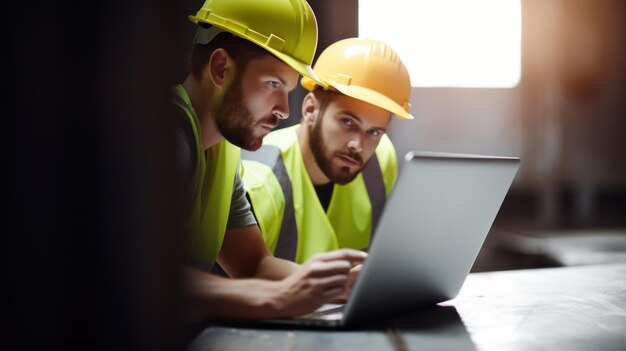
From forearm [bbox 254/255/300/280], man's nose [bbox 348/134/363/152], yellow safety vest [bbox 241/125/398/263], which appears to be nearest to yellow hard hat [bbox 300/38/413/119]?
man's nose [bbox 348/134/363/152]

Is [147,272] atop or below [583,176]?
atop

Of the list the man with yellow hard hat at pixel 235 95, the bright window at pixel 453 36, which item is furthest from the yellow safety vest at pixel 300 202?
the bright window at pixel 453 36

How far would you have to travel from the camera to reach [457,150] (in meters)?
5.86

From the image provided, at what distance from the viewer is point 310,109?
1651mm

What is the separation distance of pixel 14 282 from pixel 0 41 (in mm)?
200

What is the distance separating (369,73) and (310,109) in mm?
197

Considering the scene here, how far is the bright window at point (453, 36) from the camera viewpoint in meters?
4.27

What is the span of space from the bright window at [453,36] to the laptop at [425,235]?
302 cm

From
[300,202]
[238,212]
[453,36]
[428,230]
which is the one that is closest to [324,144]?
[300,202]

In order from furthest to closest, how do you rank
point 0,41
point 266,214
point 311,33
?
point 266,214, point 311,33, point 0,41

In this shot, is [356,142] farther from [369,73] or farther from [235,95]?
[235,95]

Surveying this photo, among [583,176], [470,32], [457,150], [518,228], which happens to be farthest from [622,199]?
[470,32]

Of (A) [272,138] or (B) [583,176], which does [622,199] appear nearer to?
(B) [583,176]

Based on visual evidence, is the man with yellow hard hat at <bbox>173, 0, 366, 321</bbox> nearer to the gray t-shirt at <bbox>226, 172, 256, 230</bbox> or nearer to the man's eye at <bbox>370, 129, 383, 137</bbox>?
the gray t-shirt at <bbox>226, 172, 256, 230</bbox>
